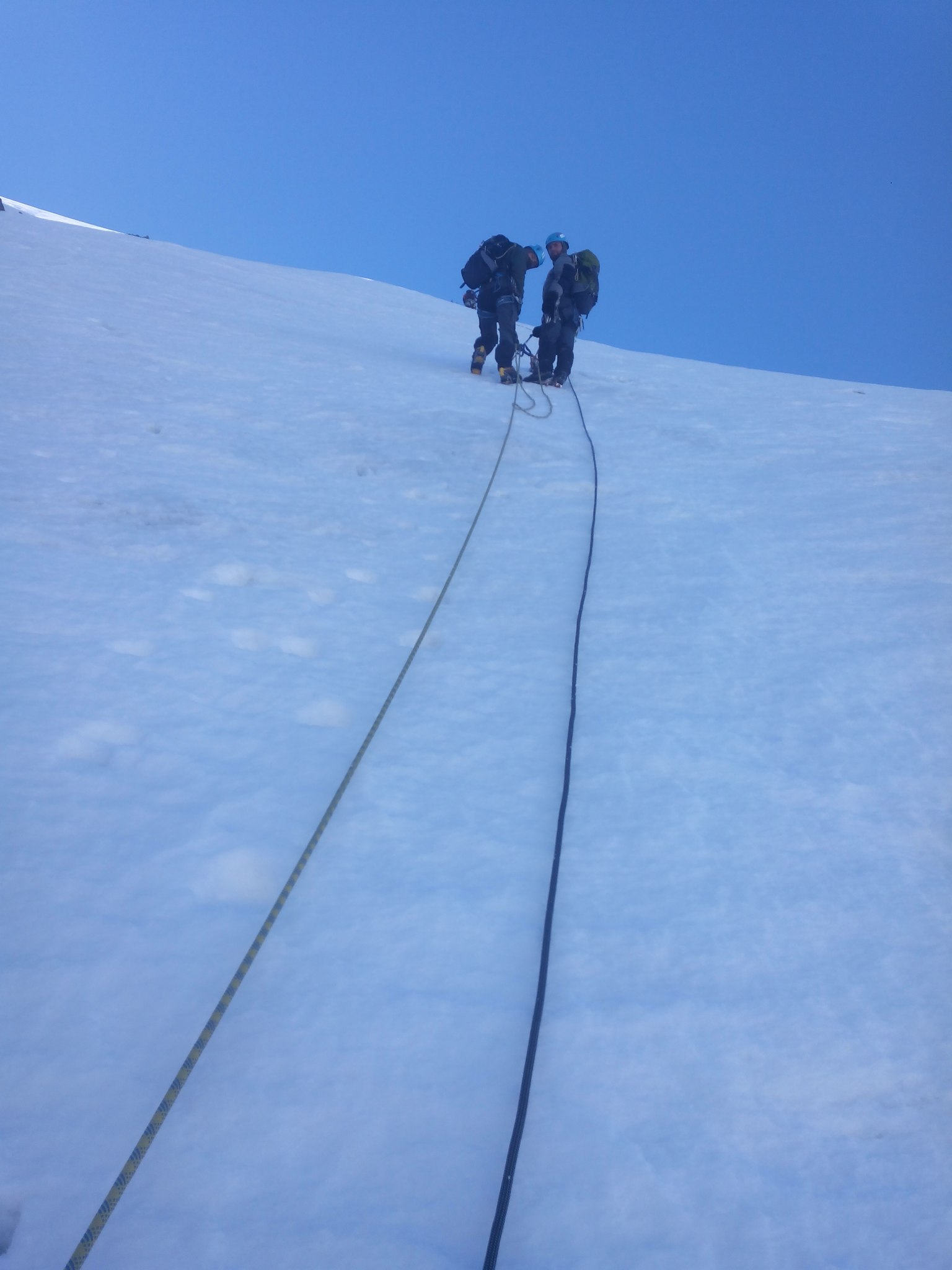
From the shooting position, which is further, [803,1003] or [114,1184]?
[803,1003]

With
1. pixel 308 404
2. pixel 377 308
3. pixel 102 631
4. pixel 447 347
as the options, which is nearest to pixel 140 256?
pixel 377 308

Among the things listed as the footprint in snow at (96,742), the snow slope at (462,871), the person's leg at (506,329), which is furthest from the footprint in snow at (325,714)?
the person's leg at (506,329)

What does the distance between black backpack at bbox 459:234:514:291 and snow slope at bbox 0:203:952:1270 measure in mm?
2934

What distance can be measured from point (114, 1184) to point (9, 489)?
2.54 meters

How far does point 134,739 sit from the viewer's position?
1.92 meters

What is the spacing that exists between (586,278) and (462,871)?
5175mm

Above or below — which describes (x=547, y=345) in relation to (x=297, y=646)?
above

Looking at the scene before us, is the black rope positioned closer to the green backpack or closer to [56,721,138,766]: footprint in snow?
[56,721,138,766]: footprint in snow

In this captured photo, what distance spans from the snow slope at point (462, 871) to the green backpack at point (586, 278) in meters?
2.81

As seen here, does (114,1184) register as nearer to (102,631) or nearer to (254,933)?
(254,933)

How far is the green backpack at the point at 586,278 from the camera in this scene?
5.73 m

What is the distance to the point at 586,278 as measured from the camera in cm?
576

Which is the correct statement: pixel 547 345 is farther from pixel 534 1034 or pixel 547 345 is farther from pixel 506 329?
pixel 534 1034

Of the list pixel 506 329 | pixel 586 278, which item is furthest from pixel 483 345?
pixel 586 278
